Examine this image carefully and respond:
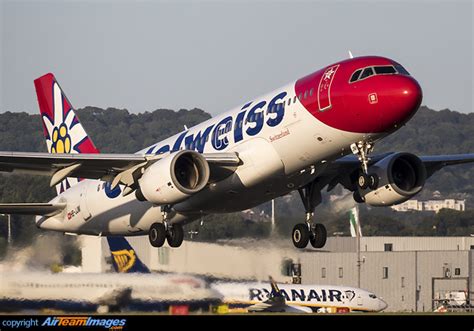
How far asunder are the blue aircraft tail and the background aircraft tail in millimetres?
5213

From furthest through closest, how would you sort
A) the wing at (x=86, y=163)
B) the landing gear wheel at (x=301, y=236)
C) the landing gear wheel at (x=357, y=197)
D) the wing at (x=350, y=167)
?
1. the landing gear wheel at (x=301, y=236)
2. the landing gear wheel at (x=357, y=197)
3. the wing at (x=350, y=167)
4. the wing at (x=86, y=163)

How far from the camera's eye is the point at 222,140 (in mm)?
37094

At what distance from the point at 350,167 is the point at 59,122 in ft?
51.6

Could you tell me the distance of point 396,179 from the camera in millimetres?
39406

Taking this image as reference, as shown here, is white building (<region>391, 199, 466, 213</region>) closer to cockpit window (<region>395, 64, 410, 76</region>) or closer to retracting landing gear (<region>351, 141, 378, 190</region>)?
retracting landing gear (<region>351, 141, 378, 190</region>)

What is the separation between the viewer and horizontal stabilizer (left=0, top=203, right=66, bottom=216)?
41719mm

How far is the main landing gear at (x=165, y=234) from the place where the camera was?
3834 centimetres

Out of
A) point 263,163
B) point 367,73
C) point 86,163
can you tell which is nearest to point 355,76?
point 367,73

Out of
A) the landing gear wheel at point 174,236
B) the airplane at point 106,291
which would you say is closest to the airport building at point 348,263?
the airplane at point 106,291

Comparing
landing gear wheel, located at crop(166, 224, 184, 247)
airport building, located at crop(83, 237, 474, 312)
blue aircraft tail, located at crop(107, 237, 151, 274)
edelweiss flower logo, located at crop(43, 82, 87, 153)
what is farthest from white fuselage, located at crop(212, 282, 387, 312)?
edelweiss flower logo, located at crop(43, 82, 87, 153)

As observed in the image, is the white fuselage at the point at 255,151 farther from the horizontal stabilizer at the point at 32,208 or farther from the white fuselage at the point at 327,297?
the white fuselage at the point at 327,297

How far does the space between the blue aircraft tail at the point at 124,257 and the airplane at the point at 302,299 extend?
397 centimetres
